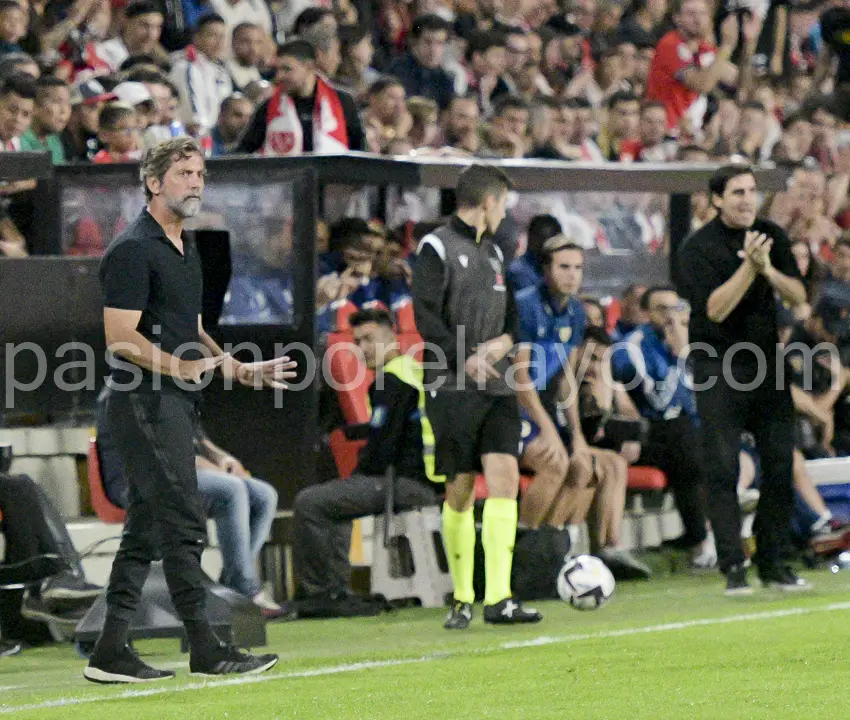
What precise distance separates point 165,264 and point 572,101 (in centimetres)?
942

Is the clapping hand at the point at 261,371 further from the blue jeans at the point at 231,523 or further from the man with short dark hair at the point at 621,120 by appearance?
the man with short dark hair at the point at 621,120

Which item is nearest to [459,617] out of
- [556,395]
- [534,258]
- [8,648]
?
[8,648]

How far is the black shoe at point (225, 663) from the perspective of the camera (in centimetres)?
745

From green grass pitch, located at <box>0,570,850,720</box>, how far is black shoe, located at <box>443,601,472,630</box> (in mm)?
73

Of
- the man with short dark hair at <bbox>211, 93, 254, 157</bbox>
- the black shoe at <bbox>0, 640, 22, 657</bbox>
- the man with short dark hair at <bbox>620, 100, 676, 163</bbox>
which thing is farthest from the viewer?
the man with short dark hair at <bbox>620, 100, 676, 163</bbox>

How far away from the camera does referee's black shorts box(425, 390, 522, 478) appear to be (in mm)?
9406

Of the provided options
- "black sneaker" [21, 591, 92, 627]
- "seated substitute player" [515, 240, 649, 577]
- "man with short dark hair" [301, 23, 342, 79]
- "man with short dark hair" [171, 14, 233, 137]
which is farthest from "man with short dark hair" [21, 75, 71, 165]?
"black sneaker" [21, 591, 92, 627]

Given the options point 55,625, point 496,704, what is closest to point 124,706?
point 496,704

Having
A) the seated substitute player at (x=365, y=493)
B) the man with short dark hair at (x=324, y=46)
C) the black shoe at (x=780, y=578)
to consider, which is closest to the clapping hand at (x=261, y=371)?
the seated substitute player at (x=365, y=493)

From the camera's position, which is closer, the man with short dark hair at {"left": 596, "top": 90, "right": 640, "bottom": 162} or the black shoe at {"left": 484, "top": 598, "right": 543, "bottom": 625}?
the black shoe at {"left": 484, "top": 598, "right": 543, "bottom": 625}

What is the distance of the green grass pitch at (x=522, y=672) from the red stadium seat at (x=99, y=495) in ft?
2.44

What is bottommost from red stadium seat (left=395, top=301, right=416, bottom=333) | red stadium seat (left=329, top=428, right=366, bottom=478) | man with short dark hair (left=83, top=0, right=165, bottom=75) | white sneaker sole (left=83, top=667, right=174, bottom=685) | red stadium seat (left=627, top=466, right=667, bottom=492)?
white sneaker sole (left=83, top=667, right=174, bottom=685)

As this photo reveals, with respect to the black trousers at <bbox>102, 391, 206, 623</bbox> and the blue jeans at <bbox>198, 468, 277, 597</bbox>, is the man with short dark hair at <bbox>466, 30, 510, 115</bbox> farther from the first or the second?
the black trousers at <bbox>102, 391, 206, 623</bbox>

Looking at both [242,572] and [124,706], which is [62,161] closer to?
[242,572]
